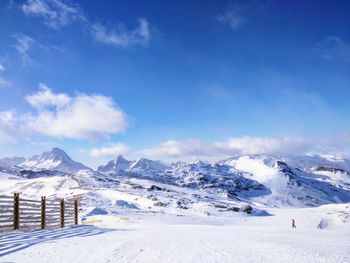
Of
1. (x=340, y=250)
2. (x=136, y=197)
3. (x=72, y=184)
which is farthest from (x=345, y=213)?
(x=72, y=184)

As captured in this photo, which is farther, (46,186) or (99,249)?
(46,186)

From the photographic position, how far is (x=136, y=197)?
134 m

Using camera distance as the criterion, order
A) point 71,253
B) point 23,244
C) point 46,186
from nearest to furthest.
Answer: point 71,253 → point 23,244 → point 46,186

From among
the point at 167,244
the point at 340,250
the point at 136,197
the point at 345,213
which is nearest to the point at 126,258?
the point at 167,244

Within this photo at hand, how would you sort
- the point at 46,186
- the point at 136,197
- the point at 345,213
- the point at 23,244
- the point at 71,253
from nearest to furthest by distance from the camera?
the point at 71,253, the point at 23,244, the point at 345,213, the point at 136,197, the point at 46,186

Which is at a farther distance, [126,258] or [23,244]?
[23,244]

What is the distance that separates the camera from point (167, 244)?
14.6m

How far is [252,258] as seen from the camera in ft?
39.1

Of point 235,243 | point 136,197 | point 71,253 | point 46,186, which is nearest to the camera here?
point 71,253

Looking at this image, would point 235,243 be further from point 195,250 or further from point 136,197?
point 136,197

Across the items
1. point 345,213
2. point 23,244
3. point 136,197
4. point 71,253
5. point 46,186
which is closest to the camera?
point 71,253

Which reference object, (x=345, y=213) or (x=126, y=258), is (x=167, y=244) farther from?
(x=345, y=213)

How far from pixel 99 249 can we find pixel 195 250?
3117mm

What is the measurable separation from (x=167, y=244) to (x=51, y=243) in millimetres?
4232
